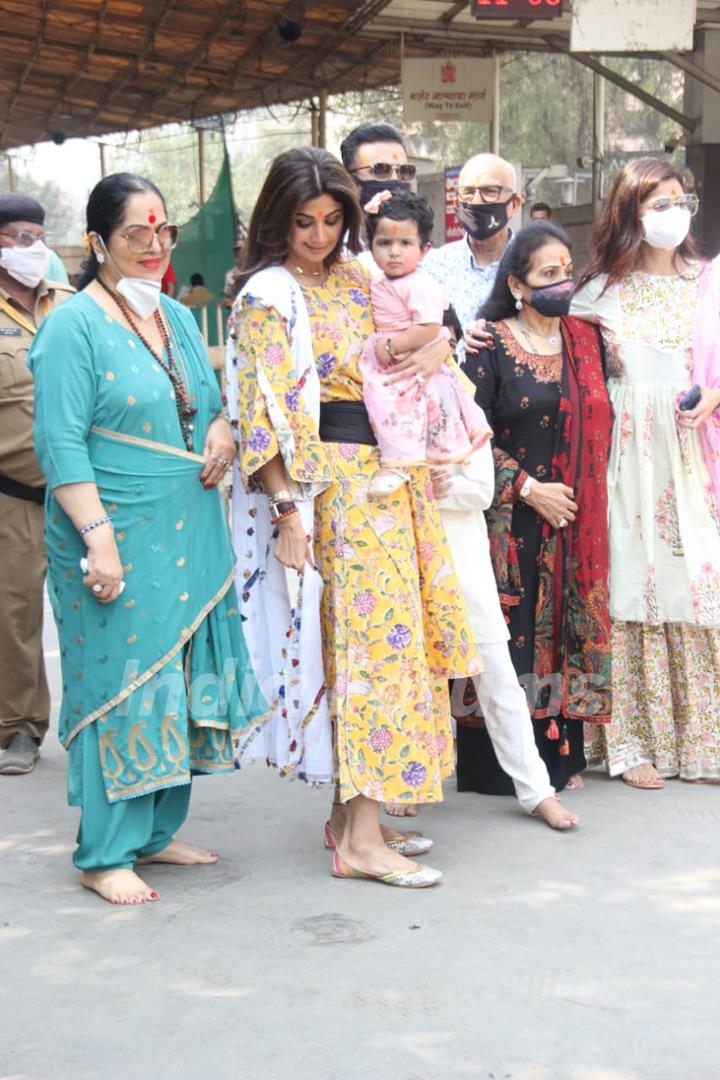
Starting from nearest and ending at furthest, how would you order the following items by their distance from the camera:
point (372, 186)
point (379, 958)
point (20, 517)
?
1. point (379, 958)
2. point (372, 186)
3. point (20, 517)

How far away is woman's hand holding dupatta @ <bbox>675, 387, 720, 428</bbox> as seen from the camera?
4.64 m

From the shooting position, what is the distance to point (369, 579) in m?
3.77

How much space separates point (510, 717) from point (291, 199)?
165 centimetres

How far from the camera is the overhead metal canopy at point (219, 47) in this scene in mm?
12531

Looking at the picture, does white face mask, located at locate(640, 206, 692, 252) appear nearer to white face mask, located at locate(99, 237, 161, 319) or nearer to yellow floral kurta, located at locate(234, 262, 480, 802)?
yellow floral kurta, located at locate(234, 262, 480, 802)

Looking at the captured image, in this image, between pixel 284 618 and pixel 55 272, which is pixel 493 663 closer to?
pixel 284 618

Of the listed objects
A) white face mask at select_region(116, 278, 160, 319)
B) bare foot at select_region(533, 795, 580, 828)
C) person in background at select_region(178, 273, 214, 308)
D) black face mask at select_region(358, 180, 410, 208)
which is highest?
person in background at select_region(178, 273, 214, 308)

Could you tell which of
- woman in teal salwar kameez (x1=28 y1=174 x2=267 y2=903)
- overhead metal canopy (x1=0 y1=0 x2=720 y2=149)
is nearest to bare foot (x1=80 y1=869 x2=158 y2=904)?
woman in teal salwar kameez (x1=28 y1=174 x2=267 y2=903)

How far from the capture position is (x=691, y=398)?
4637mm

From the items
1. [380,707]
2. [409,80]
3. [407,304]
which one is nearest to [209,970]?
[380,707]

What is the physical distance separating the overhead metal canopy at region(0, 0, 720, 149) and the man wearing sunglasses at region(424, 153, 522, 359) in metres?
5.75

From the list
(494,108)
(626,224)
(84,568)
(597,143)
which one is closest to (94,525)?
(84,568)

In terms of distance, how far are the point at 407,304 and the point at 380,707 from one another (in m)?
1.05

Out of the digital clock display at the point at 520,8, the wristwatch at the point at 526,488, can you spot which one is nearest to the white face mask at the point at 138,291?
the wristwatch at the point at 526,488
